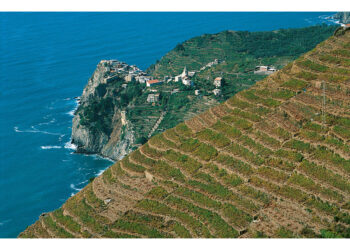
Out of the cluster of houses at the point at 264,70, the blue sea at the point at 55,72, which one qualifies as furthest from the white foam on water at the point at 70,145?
the cluster of houses at the point at 264,70

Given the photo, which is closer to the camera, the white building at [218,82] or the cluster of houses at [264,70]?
the white building at [218,82]

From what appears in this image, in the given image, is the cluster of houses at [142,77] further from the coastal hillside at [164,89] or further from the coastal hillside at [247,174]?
the coastal hillside at [247,174]

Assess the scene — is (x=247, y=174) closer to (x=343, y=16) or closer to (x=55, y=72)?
(x=55, y=72)

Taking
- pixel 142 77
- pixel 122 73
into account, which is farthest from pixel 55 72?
pixel 142 77

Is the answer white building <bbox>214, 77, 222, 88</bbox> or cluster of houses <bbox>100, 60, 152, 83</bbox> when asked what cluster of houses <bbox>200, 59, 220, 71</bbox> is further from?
A: white building <bbox>214, 77, 222, 88</bbox>

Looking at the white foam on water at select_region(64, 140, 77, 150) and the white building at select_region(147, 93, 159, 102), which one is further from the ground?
the white building at select_region(147, 93, 159, 102)

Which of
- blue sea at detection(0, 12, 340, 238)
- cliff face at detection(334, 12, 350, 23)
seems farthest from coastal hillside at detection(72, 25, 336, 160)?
cliff face at detection(334, 12, 350, 23)

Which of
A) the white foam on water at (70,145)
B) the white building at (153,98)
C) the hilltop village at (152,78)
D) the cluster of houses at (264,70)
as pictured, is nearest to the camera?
the white foam on water at (70,145)

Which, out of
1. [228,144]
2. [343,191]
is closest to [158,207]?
[228,144]
